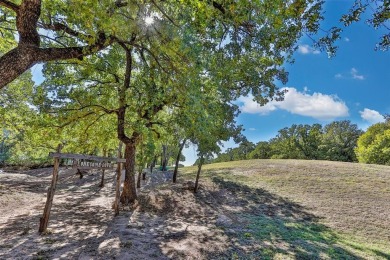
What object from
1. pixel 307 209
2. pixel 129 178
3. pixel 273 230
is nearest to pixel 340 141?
pixel 307 209

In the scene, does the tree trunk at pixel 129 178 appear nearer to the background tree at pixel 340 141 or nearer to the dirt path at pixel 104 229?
the dirt path at pixel 104 229

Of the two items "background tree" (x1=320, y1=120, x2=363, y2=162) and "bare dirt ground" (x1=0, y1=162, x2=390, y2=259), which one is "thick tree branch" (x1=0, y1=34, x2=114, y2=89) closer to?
"bare dirt ground" (x1=0, y1=162, x2=390, y2=259)

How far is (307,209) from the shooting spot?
14703 mm

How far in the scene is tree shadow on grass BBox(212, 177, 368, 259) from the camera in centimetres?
798

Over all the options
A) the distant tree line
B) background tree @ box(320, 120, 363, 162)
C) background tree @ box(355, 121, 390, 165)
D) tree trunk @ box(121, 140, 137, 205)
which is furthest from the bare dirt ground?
background tree @ box(320, 120, 363, 162)

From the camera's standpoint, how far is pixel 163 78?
327 inches

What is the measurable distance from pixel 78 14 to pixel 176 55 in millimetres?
2511

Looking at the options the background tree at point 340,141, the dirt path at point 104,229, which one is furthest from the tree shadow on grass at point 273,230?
the background tree at point 340,141

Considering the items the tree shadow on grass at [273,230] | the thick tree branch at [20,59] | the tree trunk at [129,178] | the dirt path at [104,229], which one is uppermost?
the thick tree branch at [20,59]

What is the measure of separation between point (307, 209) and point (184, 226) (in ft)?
27.6

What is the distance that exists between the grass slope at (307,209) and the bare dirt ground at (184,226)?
66 millimetres

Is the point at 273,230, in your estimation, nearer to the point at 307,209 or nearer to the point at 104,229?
the point at 307,209

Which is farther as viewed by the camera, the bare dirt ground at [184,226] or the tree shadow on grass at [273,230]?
the tree shadow on grass at [273,230]

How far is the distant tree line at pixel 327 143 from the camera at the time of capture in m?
39.1
